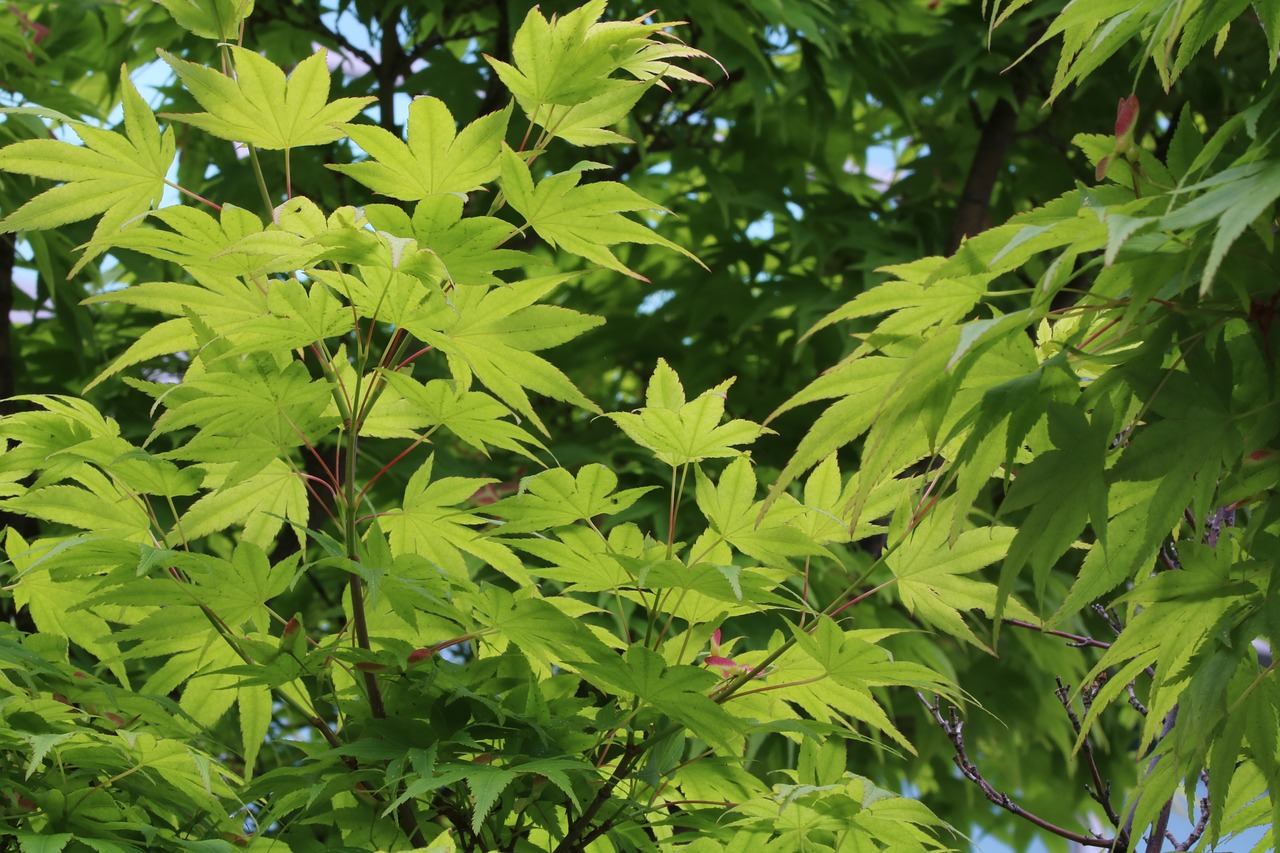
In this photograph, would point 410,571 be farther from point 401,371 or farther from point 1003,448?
point 1003,448

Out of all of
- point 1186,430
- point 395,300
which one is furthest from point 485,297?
point 1186,430

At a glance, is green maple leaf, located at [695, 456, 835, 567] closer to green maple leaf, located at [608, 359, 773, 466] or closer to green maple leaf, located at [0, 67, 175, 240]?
green maple leaf, located at [608, 359, 773, 466]

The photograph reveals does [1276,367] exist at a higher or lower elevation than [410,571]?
higher

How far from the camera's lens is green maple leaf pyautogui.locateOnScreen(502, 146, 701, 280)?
34.9 inches

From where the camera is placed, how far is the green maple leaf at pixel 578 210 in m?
0.89

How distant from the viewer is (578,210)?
911mm

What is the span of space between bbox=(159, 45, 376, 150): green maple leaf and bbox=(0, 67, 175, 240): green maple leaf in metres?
0.07

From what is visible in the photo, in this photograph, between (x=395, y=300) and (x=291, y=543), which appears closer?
(x=395, y=300)

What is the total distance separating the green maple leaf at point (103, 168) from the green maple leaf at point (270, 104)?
65 mm

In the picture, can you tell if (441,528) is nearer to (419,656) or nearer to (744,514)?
(419,656)

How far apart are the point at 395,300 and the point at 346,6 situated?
2419mm

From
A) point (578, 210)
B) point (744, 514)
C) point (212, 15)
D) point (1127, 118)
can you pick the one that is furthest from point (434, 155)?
point (1127, 118)

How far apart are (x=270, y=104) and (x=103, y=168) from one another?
0.47ft

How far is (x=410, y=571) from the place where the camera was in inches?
33.9
